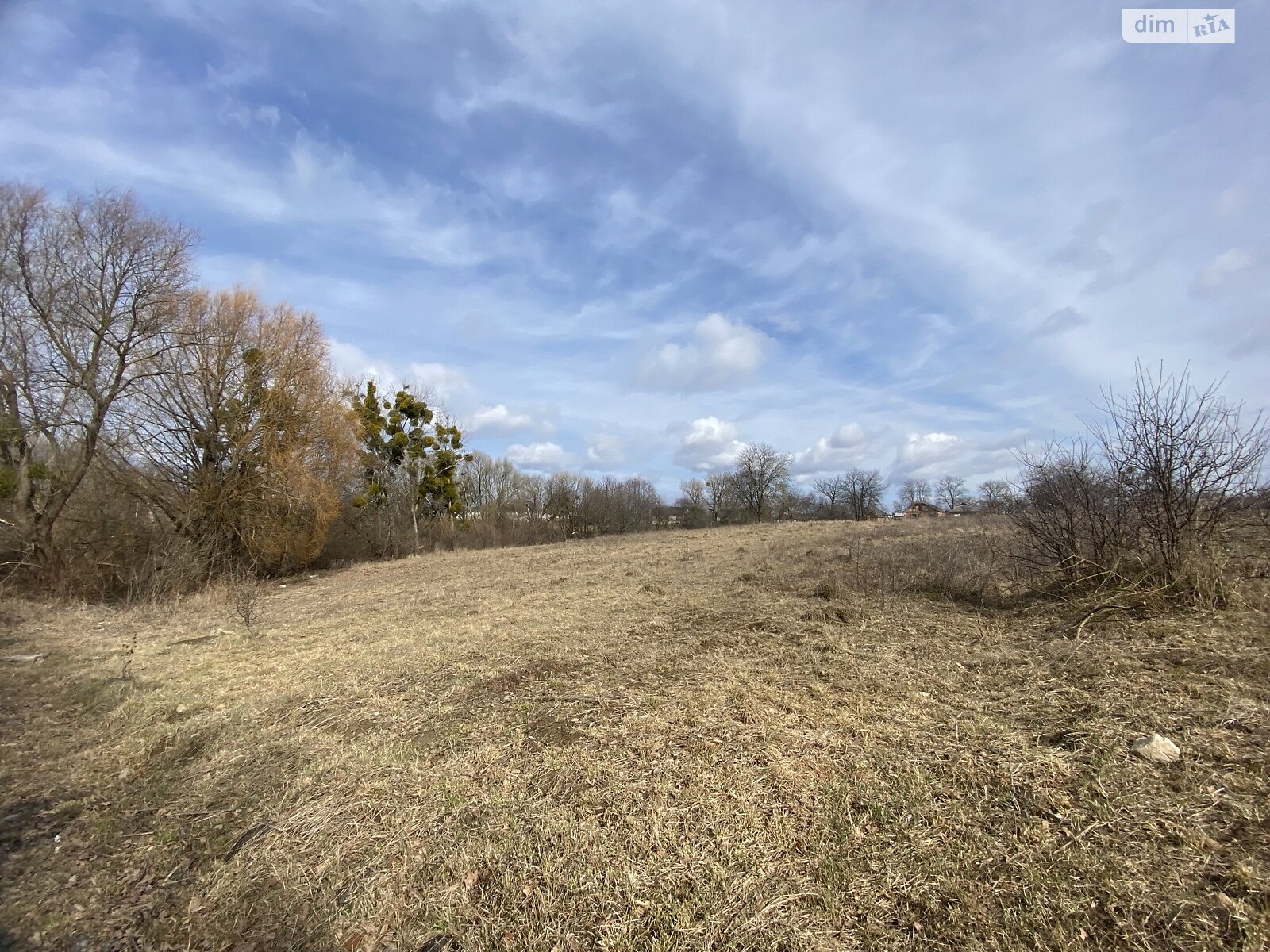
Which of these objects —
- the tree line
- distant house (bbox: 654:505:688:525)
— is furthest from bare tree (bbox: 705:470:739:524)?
the tree line

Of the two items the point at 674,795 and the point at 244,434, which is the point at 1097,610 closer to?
the point at 674,795

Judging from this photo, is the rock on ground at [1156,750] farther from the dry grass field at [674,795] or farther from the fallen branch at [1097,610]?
the fallen branch at [1097,610]

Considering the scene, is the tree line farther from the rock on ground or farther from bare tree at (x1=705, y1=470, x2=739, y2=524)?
bare tree at (x1=705, y1=470, x2=739, y2=524)

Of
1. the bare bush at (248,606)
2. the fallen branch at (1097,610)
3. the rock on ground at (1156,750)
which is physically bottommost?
the bare bush at (248,606)

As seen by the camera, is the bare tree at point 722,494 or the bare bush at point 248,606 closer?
the bare bush at point 248,606

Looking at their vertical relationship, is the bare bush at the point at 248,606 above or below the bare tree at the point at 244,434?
A: below

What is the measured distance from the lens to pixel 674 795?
3654 millimetres

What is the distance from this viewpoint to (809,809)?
340 cm

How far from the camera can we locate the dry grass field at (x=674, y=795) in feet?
8.87

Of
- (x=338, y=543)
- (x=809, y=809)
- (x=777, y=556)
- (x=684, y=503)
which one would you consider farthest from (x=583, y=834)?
(x=684, y=503)

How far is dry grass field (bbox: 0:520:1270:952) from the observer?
270cm

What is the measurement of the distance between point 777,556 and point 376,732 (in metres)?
12.4

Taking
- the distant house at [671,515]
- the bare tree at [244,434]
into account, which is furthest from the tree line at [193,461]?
the distant house at [671,515]

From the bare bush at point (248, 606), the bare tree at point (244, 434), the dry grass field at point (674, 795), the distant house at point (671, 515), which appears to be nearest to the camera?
the dry grass field at point (674, 795)
